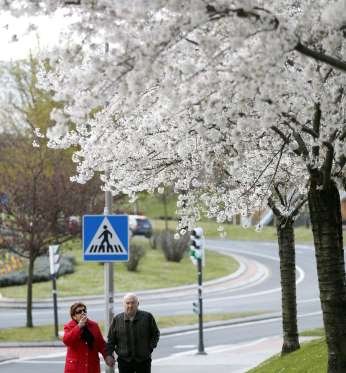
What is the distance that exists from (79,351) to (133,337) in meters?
0.65

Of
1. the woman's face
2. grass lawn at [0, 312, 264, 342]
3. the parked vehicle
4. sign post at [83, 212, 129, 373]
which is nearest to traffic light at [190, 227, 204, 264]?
grass lawn at [0, 312, 264, 342]

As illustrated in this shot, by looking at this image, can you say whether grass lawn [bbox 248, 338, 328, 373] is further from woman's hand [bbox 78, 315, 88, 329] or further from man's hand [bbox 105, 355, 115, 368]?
woman's hand [bbox 78, 315, 88, 329]

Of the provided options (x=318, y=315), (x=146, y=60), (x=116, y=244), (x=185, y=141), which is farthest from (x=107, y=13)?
(x=318, y=315)

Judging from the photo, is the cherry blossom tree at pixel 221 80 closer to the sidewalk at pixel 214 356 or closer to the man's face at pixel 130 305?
the man's face at pixel 130 305

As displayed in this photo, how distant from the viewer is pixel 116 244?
12.0 metres

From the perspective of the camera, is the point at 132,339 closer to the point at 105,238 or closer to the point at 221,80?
the point at 105,238

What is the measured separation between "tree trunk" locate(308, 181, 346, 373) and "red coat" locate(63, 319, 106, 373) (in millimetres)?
2556

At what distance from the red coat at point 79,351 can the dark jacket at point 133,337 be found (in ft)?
0.91

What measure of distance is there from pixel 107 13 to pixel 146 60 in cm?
51

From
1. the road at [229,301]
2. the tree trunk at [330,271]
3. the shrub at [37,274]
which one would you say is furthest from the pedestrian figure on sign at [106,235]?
the shrub at [37,274]

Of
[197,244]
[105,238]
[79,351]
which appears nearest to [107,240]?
[105,238]

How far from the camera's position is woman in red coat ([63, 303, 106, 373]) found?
9.70 meters

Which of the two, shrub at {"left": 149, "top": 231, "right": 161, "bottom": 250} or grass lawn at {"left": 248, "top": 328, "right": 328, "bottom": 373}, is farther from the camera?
shrub at {"left": 149, "top": 231, "right": 161, "bottom": 250}

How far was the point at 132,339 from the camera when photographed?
33.0 ft
